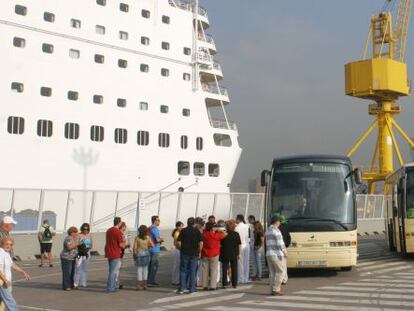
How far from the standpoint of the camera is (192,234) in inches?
457

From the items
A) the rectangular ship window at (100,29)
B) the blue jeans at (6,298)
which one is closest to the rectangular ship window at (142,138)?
the rectangular ship window at (100,29)

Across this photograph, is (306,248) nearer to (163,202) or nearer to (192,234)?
(192,234)

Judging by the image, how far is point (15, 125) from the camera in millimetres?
25109

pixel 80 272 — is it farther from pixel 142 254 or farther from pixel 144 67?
pixel 144 67

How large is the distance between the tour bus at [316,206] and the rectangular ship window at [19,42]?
631 inches

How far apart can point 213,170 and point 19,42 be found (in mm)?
12383

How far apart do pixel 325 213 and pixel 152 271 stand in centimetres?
421

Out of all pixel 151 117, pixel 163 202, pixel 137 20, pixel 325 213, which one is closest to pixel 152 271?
pixel 325 213

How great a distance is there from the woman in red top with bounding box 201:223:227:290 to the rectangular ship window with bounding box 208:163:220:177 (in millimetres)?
20056

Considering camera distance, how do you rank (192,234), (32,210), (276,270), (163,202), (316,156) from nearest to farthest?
(276,270), (192,234), (316,156), (32,210), (163,202)

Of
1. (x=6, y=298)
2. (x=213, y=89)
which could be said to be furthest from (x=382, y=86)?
(x=6, y=298)

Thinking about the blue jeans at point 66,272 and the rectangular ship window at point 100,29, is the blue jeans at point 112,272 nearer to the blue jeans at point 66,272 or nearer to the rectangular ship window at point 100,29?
the blue jeans at point 66,272

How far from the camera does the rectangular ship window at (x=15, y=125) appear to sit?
24.9 m

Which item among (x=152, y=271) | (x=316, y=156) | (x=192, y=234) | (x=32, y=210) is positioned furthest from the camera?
(x=32, y=210)
